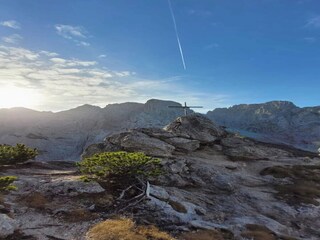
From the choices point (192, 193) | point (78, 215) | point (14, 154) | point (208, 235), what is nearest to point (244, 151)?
point (192, 193)

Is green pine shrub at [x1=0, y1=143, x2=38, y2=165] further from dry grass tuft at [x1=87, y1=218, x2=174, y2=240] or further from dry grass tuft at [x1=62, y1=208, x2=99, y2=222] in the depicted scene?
dry grass tuft at [x1=87, y1=218, x2=174, y2=240]

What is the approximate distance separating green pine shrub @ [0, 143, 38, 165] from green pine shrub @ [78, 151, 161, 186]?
14.4 metres

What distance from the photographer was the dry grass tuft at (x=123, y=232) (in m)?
23.6

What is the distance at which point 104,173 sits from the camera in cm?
3647

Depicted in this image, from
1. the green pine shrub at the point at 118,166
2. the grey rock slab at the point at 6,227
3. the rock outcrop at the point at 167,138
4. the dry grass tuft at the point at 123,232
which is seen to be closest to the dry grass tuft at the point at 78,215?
the dry grass tuft at the point at 123,232

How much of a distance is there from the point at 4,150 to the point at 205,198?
2789cm

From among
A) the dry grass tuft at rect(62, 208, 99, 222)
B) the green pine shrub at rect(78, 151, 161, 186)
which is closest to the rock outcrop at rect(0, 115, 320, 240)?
the dry grass tuft at rect(62, 208, 99, 222)

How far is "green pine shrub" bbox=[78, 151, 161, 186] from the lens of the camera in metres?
34.8

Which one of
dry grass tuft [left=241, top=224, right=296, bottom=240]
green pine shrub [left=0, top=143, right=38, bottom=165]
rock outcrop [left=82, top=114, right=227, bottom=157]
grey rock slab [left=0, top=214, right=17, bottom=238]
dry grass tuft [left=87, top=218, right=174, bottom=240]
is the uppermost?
rock outcrop [left=82, top=114, right=227, bottom=157]

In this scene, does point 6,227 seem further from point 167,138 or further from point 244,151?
point 244,151

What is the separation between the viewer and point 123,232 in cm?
2417

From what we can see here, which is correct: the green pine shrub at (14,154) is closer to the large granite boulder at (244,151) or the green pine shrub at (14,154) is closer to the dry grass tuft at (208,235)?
the dry grass tuft at (208,235)

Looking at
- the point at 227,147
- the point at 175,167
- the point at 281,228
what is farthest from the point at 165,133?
the point at 281,228

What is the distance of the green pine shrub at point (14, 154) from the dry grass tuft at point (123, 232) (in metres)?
25.1
